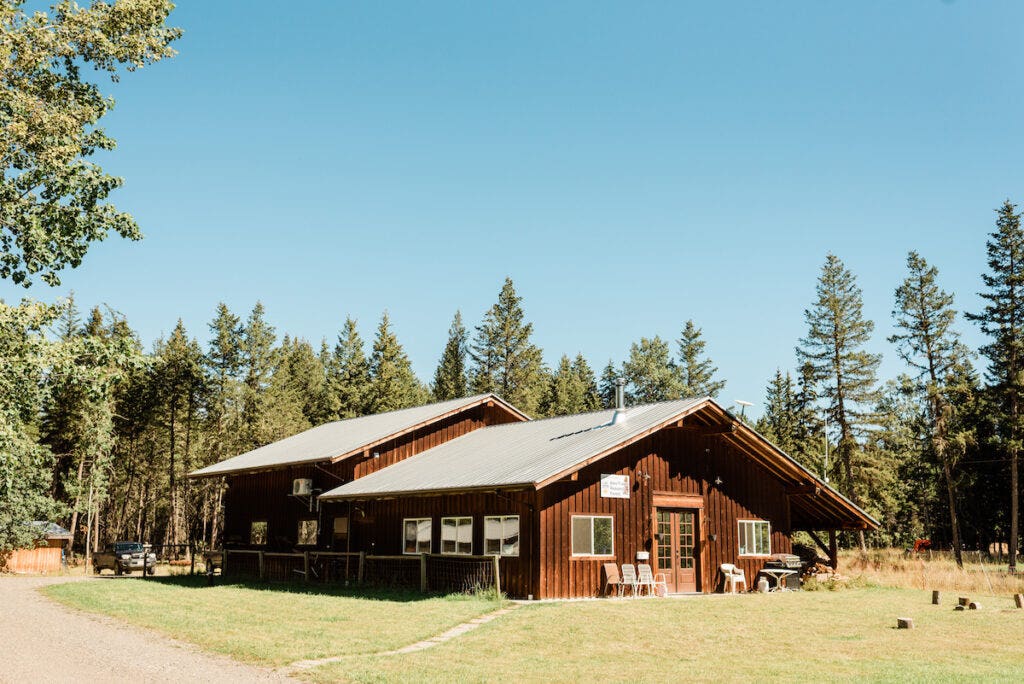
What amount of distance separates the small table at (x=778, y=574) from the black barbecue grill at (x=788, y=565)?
0.06 meters

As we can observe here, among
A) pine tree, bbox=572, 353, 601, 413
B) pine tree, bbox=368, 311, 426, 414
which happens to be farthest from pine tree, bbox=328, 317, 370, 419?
pine tree, bbox=572, 353, 601, 413

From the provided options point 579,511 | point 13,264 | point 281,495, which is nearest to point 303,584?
point 281,495

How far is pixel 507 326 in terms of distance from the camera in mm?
62844

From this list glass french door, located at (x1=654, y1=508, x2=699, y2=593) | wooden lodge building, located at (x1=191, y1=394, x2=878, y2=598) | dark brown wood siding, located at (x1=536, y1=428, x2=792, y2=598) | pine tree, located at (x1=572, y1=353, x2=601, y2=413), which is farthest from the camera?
pine tree, located at (x1=572, y1=353, x2=601, y2=413)

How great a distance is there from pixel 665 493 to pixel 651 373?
51.1m

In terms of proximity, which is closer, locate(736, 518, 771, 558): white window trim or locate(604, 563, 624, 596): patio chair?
locate(604, 563, 624, 596): patio chair

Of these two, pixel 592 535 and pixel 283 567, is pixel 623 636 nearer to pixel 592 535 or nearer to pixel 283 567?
pixel 592 535

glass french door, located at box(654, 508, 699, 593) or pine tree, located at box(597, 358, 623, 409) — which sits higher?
pine tree, located at box(597, 358, 623, 409)

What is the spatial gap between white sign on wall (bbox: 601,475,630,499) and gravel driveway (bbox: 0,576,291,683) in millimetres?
11577

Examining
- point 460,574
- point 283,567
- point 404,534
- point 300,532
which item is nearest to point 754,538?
point 460,574

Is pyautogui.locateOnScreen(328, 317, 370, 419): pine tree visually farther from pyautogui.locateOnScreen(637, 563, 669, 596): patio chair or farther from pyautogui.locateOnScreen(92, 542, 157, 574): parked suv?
pyautogui.locateOnScreen(637, 563, 669, 596): patio chair

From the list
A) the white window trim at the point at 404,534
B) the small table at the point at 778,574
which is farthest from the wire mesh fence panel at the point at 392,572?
the small table at the point at 778,574

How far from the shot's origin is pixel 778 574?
25031 millimetres

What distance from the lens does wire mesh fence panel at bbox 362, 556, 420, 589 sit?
79.1ft
